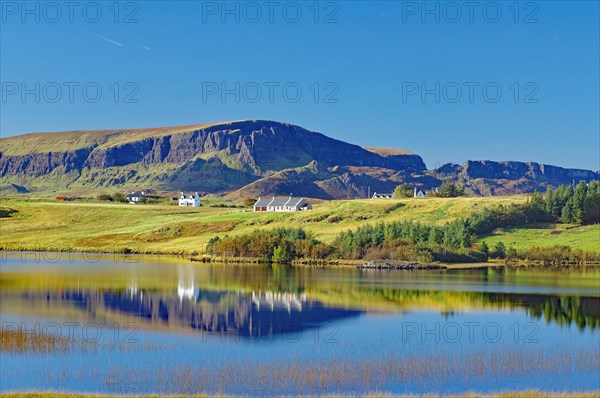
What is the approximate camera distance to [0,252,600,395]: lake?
28.6 m

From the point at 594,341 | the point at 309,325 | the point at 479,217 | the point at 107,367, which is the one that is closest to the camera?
the point at 107,367

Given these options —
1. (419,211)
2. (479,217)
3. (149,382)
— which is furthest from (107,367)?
(419,211)

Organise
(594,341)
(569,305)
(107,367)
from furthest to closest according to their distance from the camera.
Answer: (569,305)
(594,341)
(107,367)

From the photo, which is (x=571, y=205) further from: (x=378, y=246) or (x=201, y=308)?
(x=201, y=308)

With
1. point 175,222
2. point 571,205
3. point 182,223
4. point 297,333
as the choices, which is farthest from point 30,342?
point 175,222

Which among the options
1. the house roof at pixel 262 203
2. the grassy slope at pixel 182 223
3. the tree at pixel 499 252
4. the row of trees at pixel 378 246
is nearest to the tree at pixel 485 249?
the row of trees at pixel 378 246

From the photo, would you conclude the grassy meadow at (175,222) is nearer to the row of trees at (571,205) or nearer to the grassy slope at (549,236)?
the grassy slope at (549,236)

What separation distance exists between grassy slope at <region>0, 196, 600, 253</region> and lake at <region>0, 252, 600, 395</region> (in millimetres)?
47157

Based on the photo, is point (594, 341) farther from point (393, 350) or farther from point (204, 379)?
point (204, 379)

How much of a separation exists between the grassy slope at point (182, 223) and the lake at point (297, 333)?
4716 cm

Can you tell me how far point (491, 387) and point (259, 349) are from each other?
11276mm

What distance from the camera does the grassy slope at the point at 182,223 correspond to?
11962 centimetres

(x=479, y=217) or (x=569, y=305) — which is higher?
(x=479, y=217)

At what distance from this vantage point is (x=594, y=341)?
3797 cm
